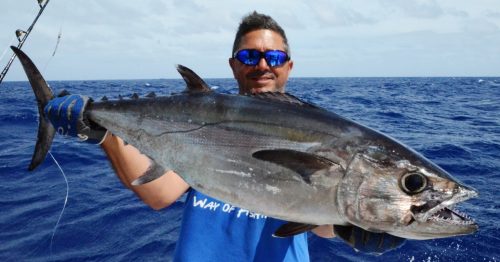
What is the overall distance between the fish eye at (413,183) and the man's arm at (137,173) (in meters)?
1.74

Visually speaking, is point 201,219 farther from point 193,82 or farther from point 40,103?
point 40,103

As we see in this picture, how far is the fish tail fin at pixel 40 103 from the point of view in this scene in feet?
11.0

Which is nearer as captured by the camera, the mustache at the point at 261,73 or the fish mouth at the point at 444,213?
the fish mouth at the point at 444,213

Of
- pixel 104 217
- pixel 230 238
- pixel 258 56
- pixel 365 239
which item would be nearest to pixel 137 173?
pixel 230 238

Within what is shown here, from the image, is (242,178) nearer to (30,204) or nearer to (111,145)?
(111,145)

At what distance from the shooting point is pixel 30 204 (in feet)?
25.6

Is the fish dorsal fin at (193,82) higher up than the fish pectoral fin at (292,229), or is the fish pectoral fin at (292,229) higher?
the fish dorsal fin at (193,82)

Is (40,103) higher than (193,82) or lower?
lower

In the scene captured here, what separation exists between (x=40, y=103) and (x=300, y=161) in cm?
242

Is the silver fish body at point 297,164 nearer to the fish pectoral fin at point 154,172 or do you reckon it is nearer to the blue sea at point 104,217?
the fish pectoral fin at point 154,172

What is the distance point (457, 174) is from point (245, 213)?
8512mm

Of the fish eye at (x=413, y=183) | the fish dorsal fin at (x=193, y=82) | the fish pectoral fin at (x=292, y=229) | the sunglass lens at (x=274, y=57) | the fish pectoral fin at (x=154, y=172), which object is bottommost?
the fish pectoral fin at (x=292, y=229)

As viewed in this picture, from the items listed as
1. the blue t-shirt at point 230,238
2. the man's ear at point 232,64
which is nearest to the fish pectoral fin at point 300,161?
the blue t-shirt at point 230,238

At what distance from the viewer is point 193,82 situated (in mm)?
2834
